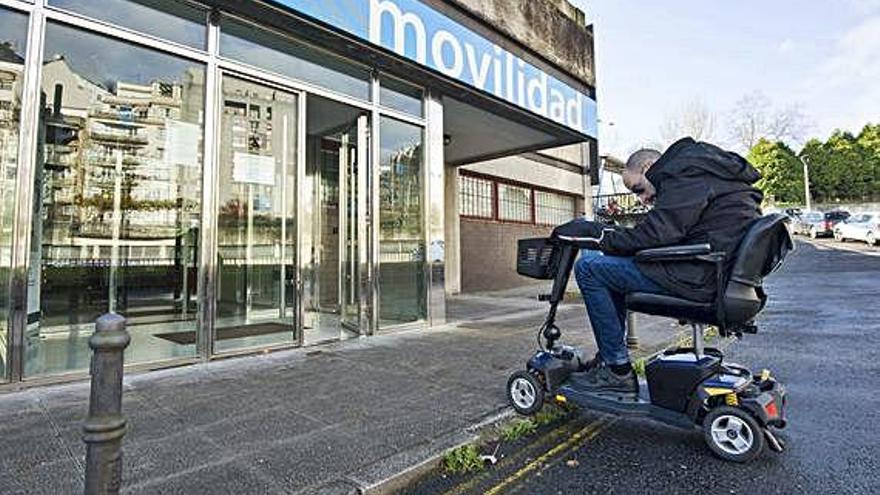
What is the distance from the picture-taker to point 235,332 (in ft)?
18.2

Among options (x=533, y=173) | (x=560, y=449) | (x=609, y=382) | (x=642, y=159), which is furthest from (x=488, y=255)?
(x=560, y=449)

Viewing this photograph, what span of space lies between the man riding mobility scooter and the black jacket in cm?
5

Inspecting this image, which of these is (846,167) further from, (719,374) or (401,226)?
(719,374)

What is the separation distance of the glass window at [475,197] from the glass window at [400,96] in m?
5.49

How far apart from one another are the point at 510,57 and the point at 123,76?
17.9ft

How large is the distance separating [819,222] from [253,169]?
34.0 metres

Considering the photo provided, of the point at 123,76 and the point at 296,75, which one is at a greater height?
the point at 296,75

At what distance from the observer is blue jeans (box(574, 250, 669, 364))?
10.3ft

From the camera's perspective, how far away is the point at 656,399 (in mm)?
2980

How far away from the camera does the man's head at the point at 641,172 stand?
3291mm

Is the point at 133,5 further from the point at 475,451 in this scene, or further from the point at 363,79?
the point at 475,451

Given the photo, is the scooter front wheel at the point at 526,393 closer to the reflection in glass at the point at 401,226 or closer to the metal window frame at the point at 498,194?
the reflection in glass at the point at 401,226

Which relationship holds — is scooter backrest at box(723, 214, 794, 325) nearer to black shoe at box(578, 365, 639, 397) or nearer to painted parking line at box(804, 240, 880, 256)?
black shoe at box(578, 365, 639, 397)

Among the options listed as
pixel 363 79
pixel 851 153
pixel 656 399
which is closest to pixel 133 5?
pixel 363 79
